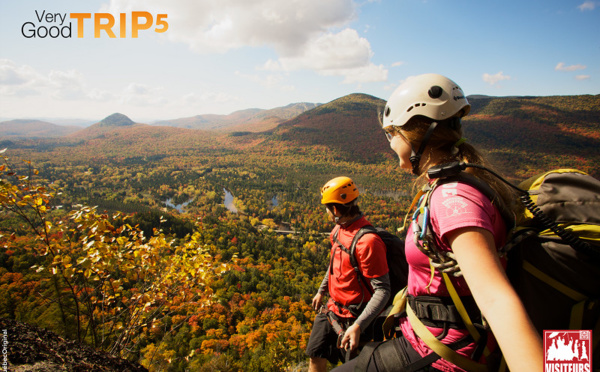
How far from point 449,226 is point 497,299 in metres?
0.29

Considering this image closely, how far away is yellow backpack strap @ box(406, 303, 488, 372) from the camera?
1.36 m

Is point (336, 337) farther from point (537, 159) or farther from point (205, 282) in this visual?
point (537, 159)

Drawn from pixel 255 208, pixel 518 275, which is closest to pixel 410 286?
pixel 518 275

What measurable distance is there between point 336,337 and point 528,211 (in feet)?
7.61

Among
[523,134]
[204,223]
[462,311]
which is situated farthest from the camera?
[523,134]

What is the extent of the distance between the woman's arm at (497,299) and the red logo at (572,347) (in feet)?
1.19

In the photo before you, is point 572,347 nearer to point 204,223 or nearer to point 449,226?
point 449,226

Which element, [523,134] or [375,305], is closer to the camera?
[375,305]

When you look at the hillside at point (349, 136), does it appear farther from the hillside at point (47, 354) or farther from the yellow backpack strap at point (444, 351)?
the yellow backpack strap at point (444, 351)

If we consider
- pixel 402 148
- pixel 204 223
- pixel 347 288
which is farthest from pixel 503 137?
pixel 402 148

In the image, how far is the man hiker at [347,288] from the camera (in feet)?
7.52

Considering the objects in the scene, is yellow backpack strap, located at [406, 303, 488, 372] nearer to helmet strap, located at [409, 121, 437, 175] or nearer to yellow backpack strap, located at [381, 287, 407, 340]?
yellow backpack strap, located at [381, 287, 407, 340]

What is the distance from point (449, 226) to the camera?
105 centimetres

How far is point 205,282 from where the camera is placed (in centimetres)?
449
